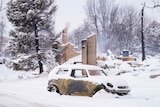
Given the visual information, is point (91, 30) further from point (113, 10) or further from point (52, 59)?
point (52, 59)

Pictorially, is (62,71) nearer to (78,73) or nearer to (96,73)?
(78,73)

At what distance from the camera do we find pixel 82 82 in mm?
15992

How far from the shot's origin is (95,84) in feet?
50.7

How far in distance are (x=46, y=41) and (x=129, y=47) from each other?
169 feet

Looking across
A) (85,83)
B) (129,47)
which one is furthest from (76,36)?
(85,83)

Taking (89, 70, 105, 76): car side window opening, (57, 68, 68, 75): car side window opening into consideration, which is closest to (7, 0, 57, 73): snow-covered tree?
(57, 68, 68, 75): car side window opening

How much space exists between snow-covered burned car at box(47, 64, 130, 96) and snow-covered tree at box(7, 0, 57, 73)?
13.7 metres

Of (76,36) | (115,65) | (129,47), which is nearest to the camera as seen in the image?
(115,65)

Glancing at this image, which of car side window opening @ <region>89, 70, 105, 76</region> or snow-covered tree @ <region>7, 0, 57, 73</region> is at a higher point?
snow-covered tree @ <region>7, 0, 57, 73</region>

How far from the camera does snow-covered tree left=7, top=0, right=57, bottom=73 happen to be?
30359 mm

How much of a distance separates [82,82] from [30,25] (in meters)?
16.2

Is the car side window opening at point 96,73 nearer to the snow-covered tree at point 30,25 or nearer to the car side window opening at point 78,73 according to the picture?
the car side window opening at point 78,73

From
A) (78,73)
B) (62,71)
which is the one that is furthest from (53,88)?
(78,73)

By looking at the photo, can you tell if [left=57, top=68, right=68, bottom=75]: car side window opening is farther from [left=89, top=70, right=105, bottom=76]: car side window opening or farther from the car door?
[left=89, top=70, right=105, bottom=76]: car side window opening
